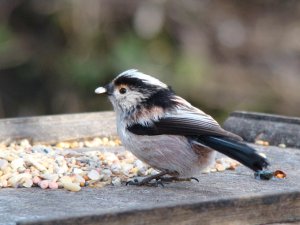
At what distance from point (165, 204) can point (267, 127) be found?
2.47 metres

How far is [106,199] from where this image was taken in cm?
301

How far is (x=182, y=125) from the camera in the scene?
3443 mm

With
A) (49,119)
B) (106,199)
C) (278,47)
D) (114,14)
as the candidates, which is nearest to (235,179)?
(106,199)

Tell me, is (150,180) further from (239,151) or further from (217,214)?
(217,214)

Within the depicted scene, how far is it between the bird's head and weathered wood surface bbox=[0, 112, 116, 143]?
1038 mm

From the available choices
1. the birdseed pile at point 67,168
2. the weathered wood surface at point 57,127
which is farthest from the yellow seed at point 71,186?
the weathered wood surface at point 57,127

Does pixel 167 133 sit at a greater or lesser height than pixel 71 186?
greater

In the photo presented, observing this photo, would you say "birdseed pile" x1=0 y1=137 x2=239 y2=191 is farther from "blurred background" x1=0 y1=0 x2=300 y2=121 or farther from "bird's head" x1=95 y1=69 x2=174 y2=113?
"blurred background" x1=0 y1=0 x2=300 y2=121

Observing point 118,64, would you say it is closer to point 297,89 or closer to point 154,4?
point 154,4

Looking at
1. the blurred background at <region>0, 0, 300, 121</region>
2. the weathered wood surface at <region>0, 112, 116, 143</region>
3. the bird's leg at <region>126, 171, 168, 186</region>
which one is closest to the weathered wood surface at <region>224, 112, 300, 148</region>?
the weathered wood surface at <region>0, 112, 116, 143</region>

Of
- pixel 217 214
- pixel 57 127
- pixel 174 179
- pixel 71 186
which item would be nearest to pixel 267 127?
pixel 57 127

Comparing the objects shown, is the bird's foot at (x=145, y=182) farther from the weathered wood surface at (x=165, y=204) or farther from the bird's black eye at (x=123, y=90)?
the bird's black eye at (x=123, y=90)

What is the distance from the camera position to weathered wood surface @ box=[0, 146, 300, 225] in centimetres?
245

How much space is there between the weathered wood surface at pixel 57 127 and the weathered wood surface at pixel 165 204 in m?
1.37
